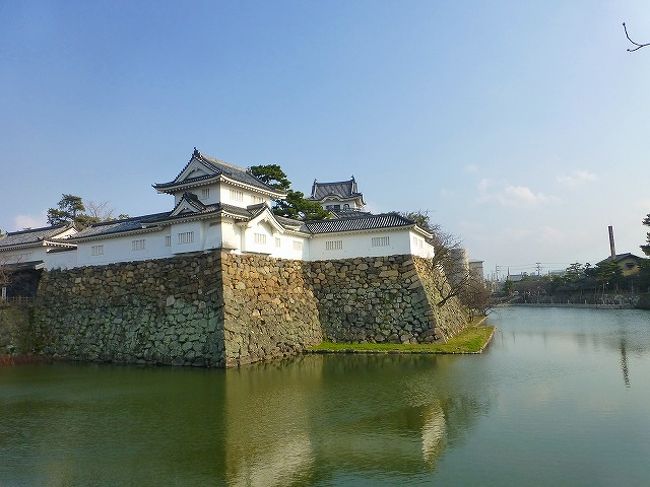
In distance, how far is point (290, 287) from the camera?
1795 centimetres

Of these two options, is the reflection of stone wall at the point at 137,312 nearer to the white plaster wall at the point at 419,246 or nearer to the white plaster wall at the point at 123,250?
the white plaster wall at the point at 123,250

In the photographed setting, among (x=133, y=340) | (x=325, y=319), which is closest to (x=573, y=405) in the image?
(x=325, y=319)

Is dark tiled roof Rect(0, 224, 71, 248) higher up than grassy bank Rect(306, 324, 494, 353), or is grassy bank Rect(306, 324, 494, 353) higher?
dark tiled roof Rect(0, 224, 71, 248)

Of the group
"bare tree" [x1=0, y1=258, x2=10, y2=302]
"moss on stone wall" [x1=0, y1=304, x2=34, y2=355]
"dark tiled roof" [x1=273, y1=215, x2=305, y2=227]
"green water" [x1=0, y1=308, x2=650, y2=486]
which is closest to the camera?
"green water" [x1=0, y1=308, x2=650, y2=486]

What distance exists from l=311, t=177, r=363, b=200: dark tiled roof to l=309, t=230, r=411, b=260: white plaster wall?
1529cm

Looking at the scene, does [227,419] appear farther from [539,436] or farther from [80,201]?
[80,201]

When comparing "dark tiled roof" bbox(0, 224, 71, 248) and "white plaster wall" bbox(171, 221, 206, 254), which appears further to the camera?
"dark tiled roof" bbox(0, 224, 71, 248)

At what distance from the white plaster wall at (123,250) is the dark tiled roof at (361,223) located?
584 cm

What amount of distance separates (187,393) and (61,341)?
32.2ft

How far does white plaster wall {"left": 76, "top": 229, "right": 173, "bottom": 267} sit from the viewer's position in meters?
16.7

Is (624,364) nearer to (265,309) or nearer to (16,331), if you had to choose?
(265,309)

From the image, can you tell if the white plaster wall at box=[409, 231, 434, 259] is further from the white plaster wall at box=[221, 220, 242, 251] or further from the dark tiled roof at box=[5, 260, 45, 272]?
the dark tiled roof at box=[5, 260, 45, 272]

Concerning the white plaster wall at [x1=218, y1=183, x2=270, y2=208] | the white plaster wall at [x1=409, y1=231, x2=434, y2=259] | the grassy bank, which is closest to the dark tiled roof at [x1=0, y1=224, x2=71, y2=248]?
the white plaster wall at [x1=218, y1=183, x2=270, y2=208]

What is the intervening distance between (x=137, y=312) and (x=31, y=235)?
9.09 meters
